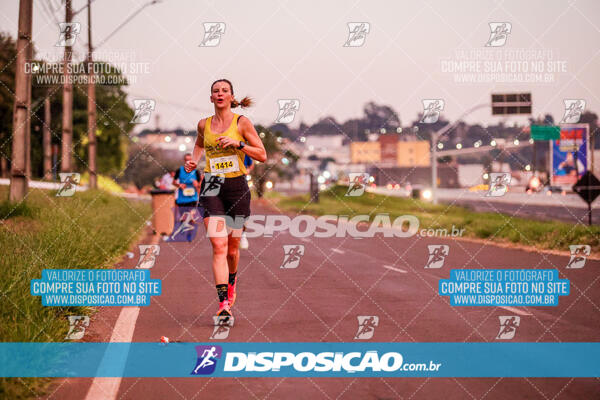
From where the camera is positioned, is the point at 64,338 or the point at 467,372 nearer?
the point at 467,372

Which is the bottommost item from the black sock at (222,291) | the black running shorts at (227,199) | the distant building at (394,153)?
the distant building at (394,153)

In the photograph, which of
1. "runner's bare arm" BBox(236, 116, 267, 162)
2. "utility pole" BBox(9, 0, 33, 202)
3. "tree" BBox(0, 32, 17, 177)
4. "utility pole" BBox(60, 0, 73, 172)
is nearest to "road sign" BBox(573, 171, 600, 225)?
"utility pole" BBox(9, 0, 33, 202)

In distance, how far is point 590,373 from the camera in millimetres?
5809

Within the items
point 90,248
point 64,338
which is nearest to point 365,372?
point 64,338

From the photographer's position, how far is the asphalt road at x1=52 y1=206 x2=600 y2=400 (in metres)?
5.44

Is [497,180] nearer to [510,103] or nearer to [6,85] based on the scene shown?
[510,103]

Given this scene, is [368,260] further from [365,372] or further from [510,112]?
[510,112]

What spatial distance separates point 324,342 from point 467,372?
1386 mm

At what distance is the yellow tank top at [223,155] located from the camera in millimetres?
7578

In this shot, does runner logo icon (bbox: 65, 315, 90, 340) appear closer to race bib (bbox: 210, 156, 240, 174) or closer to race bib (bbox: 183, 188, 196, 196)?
race bib (bbox: 210, 156, 240, 174)

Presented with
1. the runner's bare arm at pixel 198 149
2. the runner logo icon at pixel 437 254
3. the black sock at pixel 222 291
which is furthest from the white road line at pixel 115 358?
the runner logo icon at pixel 437 254

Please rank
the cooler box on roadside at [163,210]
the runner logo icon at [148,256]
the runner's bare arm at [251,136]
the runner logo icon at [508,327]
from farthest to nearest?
the cooler box on roadside at [163,210], the runner logo icon at [148,256], the runner's bare arm at [251,136], the runner logo icon at [508,327]

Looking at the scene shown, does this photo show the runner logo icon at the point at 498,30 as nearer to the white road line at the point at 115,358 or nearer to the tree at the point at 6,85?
the white road line at the point at 115,358

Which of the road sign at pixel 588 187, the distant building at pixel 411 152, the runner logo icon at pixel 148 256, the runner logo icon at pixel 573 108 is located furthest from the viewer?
the distant building at pixel 411 152
